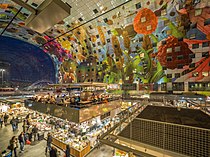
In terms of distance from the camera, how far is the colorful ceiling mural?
13.4m

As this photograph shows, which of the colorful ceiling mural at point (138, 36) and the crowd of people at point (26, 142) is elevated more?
the colorful ceiling mural at point (138, 36)

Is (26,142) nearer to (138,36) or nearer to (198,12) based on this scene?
(138,36)

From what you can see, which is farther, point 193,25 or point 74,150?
point 193,25

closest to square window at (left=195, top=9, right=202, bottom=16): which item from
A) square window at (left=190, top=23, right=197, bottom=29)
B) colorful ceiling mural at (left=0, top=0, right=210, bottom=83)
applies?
colorful ceiling mural at (left=0, top=0, right=210, bottom=83)

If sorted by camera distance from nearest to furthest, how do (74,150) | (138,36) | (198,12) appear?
(74,150) < (198,12) < (138,36)

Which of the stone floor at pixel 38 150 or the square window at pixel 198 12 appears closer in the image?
the stone floor at pixel 38 150

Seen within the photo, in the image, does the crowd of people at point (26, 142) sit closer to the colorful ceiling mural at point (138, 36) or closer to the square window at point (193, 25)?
the colorful ceiling mural at point (138, 36)

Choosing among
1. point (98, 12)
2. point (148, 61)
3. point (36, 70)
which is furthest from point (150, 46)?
point (36, 70)

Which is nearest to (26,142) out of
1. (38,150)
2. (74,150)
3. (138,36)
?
(38,150)

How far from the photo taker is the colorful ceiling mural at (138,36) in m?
13.4

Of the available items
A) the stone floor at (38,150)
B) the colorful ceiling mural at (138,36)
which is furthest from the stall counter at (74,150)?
the colorful ceiling mural at (138,36)

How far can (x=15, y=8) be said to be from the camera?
13914 mm

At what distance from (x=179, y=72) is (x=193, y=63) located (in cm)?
176

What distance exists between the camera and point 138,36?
17000mm
